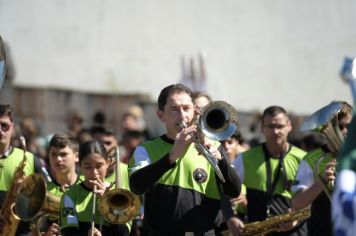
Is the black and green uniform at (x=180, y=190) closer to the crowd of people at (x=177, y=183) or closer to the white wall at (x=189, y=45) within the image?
the crowd of people at (x=177, y=183)

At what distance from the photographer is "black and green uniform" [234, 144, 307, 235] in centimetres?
1125

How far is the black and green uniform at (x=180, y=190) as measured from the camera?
28.7 ft

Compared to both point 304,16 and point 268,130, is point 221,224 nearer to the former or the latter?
point 268,130

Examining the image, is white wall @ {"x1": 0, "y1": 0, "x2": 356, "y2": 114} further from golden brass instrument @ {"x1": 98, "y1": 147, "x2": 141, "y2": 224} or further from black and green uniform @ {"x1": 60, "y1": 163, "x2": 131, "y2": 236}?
golden brass instrument @ {"x1": 98, "y1": 147, "x2": 141, "y2": 224}

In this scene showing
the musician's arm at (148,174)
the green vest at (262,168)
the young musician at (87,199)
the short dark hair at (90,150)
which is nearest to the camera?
the musician's arm at (148,174)

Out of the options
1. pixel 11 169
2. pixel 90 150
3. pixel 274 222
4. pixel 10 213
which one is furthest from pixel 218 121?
pixel 11 169

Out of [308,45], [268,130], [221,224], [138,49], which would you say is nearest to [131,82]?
[138,49]

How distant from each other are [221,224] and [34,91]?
1328 cm

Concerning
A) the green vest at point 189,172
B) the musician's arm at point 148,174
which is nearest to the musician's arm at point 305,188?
the green vest at point 189,172

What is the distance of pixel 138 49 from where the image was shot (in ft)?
85.3

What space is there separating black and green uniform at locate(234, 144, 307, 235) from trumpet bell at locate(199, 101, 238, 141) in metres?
2.65

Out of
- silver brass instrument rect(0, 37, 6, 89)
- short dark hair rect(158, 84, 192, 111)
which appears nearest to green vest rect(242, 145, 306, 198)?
short dark hair rect(158, 84, 192, 111)

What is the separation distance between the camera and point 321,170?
29.3 feet

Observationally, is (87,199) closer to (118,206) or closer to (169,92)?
(118,206)
